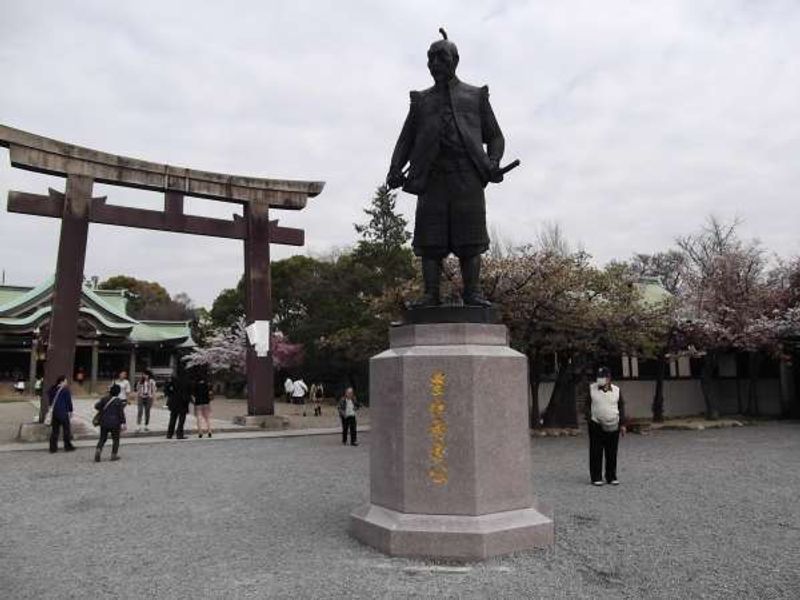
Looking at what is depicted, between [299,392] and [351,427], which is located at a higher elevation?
[299,392]

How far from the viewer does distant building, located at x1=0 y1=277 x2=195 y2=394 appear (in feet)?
113

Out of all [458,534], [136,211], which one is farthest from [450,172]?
[136,211]

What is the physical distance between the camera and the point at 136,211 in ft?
51.0

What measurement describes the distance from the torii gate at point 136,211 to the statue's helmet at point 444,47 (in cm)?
1167

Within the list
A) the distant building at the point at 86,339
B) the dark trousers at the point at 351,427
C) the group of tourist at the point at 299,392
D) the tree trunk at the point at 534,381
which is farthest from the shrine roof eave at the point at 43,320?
the tree trunk at the point at 534,381

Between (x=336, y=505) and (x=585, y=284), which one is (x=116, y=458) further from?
(x=585, y=284)

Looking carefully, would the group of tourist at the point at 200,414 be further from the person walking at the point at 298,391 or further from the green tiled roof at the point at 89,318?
the green tiled roof at the point at 89,318

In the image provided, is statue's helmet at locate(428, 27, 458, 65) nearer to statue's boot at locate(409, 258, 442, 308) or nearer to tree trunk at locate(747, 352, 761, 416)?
statue's boot at locate(409, 258, 442, 308)

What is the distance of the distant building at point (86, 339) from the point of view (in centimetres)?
3453

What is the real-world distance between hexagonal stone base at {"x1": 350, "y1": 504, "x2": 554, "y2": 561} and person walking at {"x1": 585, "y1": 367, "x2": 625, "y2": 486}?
3602 millimetres

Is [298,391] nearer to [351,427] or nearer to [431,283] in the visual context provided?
[351,427]

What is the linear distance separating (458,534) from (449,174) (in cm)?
324

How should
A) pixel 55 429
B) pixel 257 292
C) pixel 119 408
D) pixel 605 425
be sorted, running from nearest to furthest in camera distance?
pixel 605 425, pixel 119 408, pixel 55 429, pixel 257 292

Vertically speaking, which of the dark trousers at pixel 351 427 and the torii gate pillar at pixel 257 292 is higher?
the torii gate pillar at pixel 257 292
